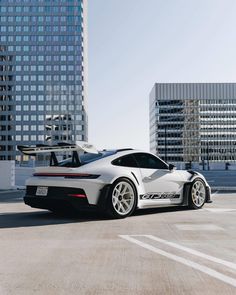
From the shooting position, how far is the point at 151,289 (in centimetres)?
302

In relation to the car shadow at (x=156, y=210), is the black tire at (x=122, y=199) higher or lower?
higher

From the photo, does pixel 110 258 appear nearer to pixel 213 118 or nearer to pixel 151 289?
pixel 151 289

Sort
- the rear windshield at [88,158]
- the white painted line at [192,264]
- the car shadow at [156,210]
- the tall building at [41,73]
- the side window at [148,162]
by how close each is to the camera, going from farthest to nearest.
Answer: the tall building at [41,73] < the car shadow at [156,210] < the side window at [148,162] < the rear windshield at [88,158] < the white painted line at [192,264]

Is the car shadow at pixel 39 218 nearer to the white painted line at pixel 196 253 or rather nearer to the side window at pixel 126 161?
the side window at pixel 126 161

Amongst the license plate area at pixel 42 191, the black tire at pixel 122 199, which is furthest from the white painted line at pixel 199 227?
the license plate area at pixel 42 191

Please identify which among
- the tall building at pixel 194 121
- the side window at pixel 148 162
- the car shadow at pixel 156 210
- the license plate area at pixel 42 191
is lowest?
the car shadow at pixel 156 210

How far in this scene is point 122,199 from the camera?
279 inches

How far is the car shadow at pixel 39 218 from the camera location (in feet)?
21.2

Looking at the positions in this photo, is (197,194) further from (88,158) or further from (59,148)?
(59,148)

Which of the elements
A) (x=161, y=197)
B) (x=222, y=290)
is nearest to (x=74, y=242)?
(x=222, y=290)

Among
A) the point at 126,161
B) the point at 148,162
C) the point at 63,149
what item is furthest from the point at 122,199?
the point at 63,149

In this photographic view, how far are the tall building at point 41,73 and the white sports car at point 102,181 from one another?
12202cm

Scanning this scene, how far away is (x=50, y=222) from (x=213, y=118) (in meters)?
161

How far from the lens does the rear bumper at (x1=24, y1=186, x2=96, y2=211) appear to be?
6664 millimetres
